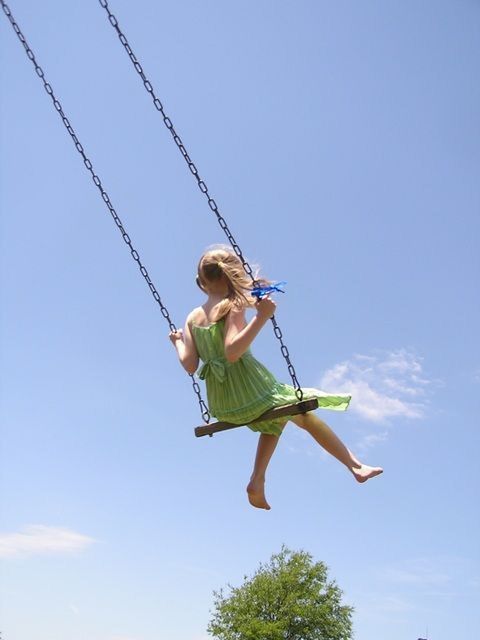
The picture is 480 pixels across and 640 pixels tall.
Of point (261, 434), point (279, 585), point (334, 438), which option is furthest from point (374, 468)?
point (279, 585)

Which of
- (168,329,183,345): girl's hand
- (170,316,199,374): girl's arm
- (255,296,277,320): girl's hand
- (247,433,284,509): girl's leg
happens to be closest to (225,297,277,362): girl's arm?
(255,296,277,320): girl's hand

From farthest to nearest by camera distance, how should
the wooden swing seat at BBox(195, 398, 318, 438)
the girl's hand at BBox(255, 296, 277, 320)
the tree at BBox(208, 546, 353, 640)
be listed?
the tree at BBox(208, 546, 353, 640) → the wooden swing seat at BBox(195, 398, 318, 438) → the girl's hand at BBox(255, 296, 277, 320)

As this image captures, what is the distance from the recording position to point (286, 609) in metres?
35.8

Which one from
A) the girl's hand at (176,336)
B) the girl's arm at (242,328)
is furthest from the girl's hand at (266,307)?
the girl's hand at (176,336)

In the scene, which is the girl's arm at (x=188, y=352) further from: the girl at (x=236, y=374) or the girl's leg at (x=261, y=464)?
the girl's leg at (x=261, y=464)

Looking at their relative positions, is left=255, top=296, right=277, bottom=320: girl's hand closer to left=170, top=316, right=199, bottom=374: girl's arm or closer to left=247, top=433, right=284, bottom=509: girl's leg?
→ left=170, top=316, right=199, bottom=374: girl's arm

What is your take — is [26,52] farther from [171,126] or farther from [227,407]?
[227,407]

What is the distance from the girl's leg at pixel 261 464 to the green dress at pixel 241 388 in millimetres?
125

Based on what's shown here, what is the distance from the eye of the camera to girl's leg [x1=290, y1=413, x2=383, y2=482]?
5.32 m

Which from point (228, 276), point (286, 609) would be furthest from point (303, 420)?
point (286, 609)

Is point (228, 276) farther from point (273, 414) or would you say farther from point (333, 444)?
point (333, 444)

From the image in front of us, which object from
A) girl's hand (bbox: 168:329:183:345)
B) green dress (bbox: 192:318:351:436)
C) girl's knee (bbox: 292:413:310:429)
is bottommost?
girl's knee (bbox: 292:413:310:429)

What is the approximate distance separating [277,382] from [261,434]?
443 millimetres

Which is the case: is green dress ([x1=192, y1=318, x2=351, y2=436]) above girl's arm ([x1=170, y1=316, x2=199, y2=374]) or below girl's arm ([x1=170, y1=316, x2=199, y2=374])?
below
